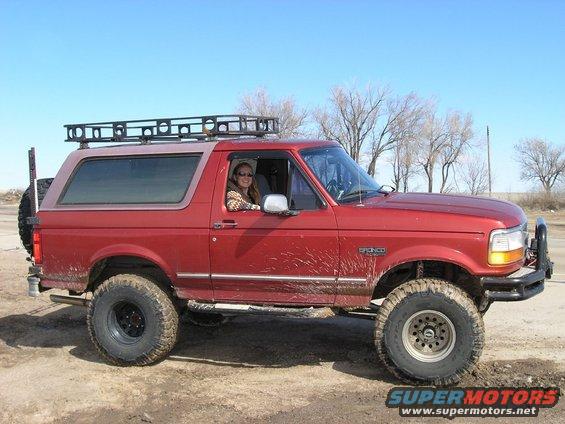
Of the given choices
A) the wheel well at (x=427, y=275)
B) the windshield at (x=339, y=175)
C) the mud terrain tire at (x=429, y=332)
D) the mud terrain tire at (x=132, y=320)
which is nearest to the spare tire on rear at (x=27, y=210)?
the mud terrain tire at (x=132, y=320)

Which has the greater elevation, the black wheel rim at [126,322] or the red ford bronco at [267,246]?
the red ford bronco at [267,246]

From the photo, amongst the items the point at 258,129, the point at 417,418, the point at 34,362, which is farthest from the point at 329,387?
the point at 34,362

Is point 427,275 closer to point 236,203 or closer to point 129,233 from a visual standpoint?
point 236,203

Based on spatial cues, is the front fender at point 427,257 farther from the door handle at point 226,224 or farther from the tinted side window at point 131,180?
the tinted side window at point 131,180

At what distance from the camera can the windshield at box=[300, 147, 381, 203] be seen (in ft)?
17.9

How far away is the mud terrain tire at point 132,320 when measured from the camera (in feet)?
18.9

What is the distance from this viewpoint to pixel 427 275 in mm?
5375

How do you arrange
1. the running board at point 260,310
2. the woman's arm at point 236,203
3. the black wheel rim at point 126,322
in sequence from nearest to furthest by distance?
the running board at point 260,310, the woman's arm at point 236,203, the black wheel rim at point 126,322

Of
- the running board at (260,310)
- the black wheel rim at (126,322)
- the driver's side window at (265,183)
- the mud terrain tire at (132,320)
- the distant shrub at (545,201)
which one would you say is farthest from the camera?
the distant shrub at (545,201)

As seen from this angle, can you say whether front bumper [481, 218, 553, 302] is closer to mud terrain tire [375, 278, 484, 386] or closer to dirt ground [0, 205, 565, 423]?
mud terrain tire [375, 278, 484, 386]

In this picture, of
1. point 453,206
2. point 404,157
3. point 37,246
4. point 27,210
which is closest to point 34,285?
point 37,246

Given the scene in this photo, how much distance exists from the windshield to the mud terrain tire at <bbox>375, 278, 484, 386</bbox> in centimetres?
102

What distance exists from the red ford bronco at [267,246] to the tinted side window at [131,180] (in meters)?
0.01

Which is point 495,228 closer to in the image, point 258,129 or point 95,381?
point 258,129
